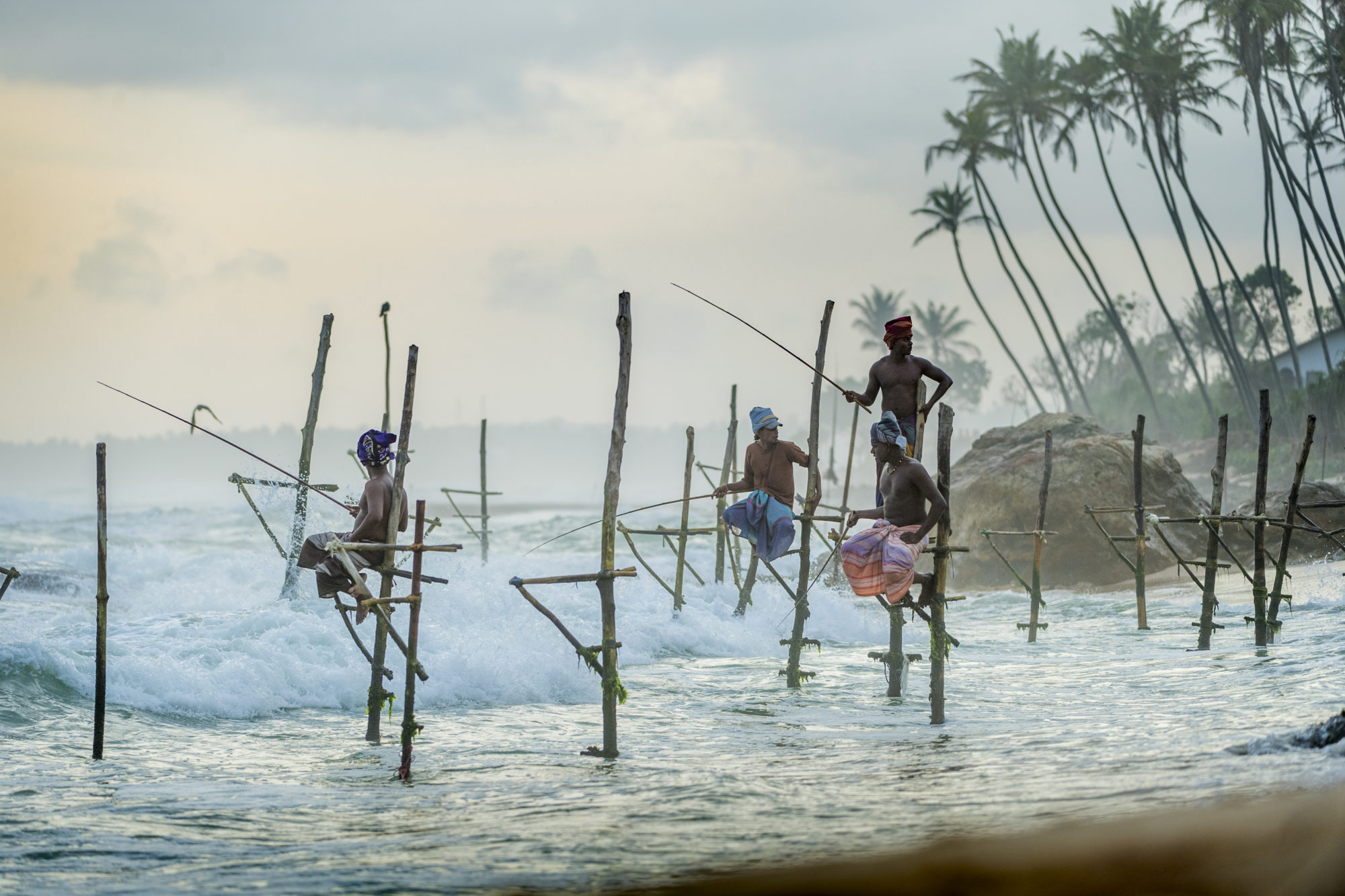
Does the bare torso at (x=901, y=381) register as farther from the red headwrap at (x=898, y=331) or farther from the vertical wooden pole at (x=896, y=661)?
the vertical wooden pole at (x=896, y=661)

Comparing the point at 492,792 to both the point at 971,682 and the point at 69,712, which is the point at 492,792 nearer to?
the point at 69,712

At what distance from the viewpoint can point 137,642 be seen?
1346cm

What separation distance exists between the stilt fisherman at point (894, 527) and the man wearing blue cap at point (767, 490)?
5.42 ft

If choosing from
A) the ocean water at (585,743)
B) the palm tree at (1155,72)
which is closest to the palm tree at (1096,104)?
the palm tree at (1155,72)

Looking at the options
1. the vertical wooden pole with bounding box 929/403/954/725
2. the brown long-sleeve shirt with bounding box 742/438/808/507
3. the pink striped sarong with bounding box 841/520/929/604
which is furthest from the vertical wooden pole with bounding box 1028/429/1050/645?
the pink striped sarong with bounding box 841/520/929/604

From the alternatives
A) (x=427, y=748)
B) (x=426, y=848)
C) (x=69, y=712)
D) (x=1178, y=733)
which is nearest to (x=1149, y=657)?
(x=1178, y=733)

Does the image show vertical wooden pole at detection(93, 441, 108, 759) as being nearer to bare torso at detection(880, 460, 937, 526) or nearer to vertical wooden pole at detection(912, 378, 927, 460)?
bare torso at detection(880, 460, 937, 526)

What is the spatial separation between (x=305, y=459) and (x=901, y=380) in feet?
24.3

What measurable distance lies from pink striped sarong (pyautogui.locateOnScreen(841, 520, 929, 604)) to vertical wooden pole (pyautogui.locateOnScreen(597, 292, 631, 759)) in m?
1.86

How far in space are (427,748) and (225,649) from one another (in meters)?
4.53

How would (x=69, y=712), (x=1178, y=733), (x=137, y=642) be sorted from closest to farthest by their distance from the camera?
(x=1178, y=733) → (x=69, y=712) → (x=137, y=642)

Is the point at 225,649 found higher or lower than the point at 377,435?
lower

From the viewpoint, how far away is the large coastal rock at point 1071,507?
23188 millimetres

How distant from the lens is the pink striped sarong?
29.1 feet
